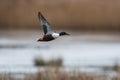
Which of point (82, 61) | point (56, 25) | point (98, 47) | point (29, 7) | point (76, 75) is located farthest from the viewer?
point (29, 7)

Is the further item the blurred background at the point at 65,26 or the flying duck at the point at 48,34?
the blurred background at the point at 65,26

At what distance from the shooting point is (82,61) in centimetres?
1570

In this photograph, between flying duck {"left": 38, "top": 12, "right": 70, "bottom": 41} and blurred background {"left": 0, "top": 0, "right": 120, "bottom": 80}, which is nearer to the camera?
flying duck {"left": 38, "top": 12, "right": 70, "bottom": 41}

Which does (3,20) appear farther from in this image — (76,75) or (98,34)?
(76,75)

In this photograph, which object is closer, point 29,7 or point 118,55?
point 118,55

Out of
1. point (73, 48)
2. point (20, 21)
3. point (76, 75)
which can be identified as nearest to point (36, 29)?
point (20, 21)

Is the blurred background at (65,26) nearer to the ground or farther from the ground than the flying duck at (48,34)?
farther from the ground

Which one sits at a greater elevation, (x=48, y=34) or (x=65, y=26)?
(x=65, y=26)

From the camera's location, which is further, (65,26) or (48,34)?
(65,26)

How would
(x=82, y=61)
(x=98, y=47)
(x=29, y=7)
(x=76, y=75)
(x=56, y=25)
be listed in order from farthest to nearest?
1. (x=29, y=7)
2. (x=56, y=25)
3. (x=98, y=47)
4. (x=82, y=61)
5. (x=76, y=75)

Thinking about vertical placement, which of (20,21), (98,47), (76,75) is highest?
(20,21)

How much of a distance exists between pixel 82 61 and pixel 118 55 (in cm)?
125

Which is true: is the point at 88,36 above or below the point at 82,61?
above

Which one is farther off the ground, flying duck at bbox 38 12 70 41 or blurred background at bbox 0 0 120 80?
blurred background at bbox 0 0 120 80
